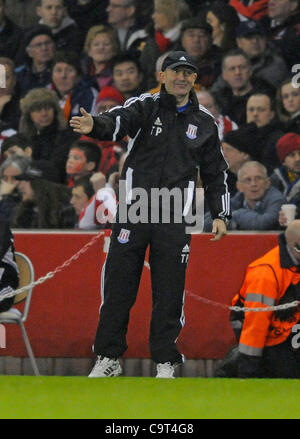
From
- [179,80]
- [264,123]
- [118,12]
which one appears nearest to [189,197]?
[179,80]

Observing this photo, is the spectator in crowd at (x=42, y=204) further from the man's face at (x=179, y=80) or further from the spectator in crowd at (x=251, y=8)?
the man's face at (x=179, y=80)

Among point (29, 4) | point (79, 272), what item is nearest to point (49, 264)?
point (79, 272)

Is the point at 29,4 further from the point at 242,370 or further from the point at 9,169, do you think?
the point at 242,370

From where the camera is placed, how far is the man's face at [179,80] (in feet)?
21.7

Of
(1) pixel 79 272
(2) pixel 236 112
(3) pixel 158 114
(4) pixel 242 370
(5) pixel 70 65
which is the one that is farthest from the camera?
(5) pixel 70 65

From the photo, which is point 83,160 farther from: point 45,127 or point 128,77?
point 128,77

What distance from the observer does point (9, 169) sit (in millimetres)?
10594

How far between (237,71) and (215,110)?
1.41ft

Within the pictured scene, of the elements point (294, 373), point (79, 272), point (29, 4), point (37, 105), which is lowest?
point (294, 373)

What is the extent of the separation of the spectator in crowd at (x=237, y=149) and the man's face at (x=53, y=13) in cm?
268

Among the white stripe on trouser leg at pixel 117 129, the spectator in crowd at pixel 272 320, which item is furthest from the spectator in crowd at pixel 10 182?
the white stripe on trouser leg at pixel 117 129

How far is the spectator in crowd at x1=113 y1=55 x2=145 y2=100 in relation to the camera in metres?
10.7

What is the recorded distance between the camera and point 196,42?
1051 cm

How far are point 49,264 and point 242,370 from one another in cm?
197
